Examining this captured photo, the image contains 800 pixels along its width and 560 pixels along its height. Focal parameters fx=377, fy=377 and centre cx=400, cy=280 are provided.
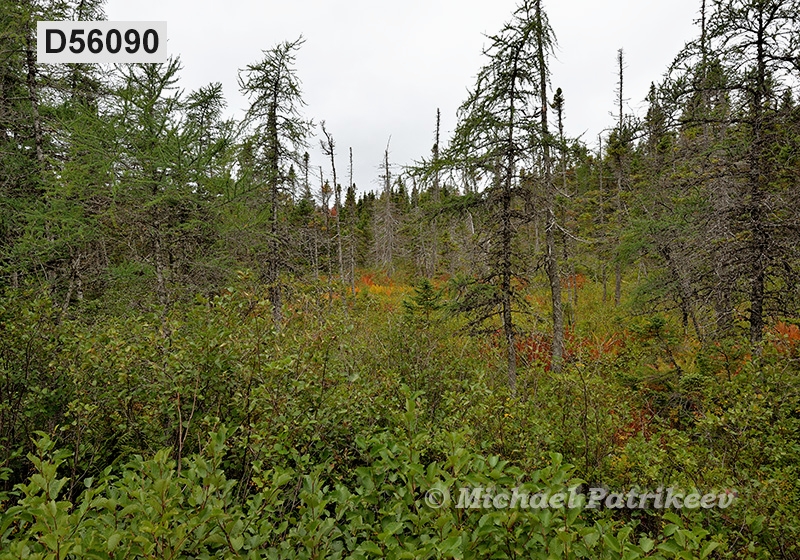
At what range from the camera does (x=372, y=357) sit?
6.91m

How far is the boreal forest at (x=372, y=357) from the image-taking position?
71.9 inches

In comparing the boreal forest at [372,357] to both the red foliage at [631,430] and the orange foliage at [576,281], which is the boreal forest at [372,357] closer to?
the red foliage at [631,430]

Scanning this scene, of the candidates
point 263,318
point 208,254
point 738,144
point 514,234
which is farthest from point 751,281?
point 208,254

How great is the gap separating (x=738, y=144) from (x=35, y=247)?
15.7 m

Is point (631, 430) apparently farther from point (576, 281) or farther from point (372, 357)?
point (576, 281)

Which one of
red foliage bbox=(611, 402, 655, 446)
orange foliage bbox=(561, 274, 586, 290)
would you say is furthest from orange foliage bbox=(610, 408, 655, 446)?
orange foliage bbox=(561, 274, 586, 290)

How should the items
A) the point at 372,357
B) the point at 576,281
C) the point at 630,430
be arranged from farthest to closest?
the point at 576,281, the point at 372,357, the point at 630,430

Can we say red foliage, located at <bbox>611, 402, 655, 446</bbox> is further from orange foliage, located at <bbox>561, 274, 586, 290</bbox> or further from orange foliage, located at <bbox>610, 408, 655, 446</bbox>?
orange foliage, located at <bbox>561, 274, 586, 290</bbox>

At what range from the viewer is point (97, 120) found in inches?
284

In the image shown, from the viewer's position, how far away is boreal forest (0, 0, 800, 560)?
1825mm

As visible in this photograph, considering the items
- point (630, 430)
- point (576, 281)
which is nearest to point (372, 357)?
point (630, 430)

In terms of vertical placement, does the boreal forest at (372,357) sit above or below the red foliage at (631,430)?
above

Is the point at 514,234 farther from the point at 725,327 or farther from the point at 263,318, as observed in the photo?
the point at 263,318

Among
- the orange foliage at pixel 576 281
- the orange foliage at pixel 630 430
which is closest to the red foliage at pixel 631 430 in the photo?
the orange foliage at pixel 630 430
